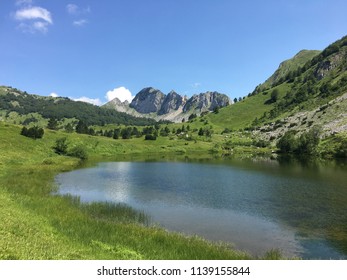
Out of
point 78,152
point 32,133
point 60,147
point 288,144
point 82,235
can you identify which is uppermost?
point 288,144

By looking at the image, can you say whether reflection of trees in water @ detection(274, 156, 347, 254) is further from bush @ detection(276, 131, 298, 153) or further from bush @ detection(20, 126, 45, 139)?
bush @ detection(276, 131, 298, 153)

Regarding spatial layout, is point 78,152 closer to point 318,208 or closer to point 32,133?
point 32,133

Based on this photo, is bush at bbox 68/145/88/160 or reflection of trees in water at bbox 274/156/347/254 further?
bush at bbox 68/145/88/160

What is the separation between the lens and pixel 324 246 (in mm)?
31312

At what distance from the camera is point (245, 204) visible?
4962 centimetres

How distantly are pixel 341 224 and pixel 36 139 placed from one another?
10395cm

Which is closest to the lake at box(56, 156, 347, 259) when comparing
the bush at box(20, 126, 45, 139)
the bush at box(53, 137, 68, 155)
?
the bush at box(53, 137, 68, 155)

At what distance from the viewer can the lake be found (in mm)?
33225

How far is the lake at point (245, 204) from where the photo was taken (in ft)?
109

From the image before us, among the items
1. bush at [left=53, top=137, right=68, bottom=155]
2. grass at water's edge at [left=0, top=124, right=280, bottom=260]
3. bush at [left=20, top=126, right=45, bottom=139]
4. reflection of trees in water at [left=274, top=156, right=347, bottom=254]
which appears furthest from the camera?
bush at [left=53, top=137, right=68, bottom=155]

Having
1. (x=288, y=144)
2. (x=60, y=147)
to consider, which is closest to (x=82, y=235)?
(x=60, y=147)

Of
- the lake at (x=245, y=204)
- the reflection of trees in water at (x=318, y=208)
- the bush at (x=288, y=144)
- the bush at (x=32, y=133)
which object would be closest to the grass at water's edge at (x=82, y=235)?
the lake at (x=245, y=204)

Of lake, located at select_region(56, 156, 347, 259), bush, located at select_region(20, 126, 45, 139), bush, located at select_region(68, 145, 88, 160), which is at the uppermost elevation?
bush, located at select_region(20, 126, 45, 139)

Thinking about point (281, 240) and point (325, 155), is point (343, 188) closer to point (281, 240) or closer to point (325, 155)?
point (281, 240)
